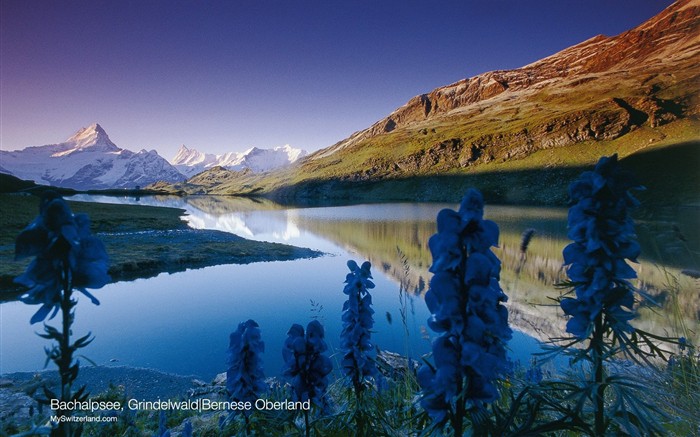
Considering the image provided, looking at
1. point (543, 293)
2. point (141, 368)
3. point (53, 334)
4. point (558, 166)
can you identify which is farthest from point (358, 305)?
point (558, 166)

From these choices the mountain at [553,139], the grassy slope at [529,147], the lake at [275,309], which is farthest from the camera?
the mountain at [553,139]

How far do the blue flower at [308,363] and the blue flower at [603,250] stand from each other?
8.43 ft

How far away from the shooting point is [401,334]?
1416 cm

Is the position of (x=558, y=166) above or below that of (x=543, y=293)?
above

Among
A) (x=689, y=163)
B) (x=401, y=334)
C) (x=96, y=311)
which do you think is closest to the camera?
(x=401, y=334)

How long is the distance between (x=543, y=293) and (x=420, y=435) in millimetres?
19377

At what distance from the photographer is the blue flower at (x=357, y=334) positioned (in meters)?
3.90

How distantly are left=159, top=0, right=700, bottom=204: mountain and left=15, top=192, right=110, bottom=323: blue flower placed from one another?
94.3 metres

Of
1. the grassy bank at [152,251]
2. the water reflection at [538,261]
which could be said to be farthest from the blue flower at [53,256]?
the grassy bank at [152,251]

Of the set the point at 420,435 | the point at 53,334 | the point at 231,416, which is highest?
the point at 53,334

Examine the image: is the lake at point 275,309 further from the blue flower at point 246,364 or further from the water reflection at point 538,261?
the blue flower at point 246,364

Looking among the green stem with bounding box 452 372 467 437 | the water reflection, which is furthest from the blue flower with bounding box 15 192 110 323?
the water reflection

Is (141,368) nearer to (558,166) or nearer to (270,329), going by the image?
(270,329)

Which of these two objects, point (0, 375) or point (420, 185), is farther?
point (420, 185)
